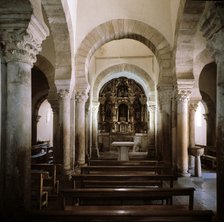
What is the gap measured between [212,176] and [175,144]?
7.43 feet

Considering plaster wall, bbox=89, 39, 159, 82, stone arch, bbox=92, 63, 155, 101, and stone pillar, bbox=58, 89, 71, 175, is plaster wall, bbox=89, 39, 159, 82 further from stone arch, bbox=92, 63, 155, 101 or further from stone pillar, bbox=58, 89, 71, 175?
stone pillar, bbox=58, 89, 71, 175

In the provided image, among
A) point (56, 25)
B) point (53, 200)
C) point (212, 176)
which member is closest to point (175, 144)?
point (212, 176)

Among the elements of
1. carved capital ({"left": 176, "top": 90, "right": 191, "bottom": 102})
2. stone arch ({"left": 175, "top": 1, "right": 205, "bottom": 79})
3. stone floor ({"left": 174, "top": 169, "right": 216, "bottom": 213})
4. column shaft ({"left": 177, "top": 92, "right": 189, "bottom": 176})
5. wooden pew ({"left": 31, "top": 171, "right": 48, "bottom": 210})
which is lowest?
stone floor ({"left": 174, "top": 169, "right": 216, "bottom": 213})

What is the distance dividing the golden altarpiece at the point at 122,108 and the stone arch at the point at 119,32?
1394 centimetres

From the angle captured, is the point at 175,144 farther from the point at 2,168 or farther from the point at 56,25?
the point at 2,168

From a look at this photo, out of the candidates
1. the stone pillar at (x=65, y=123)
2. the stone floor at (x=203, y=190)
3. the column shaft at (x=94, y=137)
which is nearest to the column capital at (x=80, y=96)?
the stone pillar at (x=65, y=123)

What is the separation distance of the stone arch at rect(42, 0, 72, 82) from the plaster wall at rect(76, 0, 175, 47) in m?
0.98

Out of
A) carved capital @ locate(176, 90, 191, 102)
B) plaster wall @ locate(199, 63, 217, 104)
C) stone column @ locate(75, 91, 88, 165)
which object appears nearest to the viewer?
carved capital @ locate(176, 90, 191, 102)

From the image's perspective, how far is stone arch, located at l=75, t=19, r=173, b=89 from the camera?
9.93m

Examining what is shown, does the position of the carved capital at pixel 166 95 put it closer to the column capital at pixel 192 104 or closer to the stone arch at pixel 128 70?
the column capital at pixel 192 104

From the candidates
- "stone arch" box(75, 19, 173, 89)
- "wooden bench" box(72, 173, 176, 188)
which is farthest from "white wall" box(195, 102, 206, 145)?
"wooden bench" box(72, 173, 176, 188)

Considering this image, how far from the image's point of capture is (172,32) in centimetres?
984

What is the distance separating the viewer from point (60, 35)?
8.76 m

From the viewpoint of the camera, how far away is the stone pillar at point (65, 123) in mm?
A: 9102
